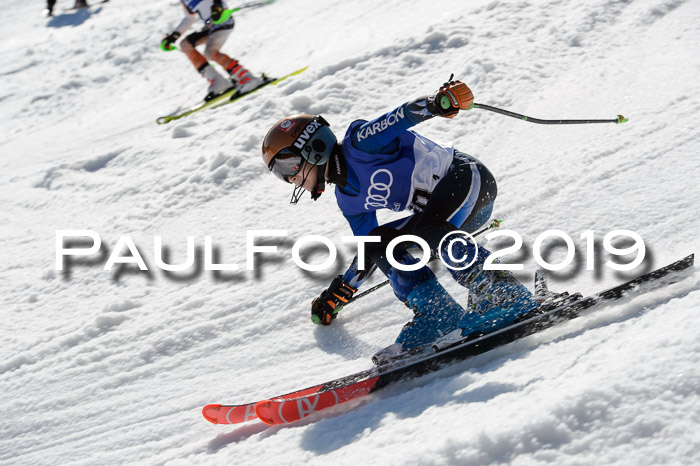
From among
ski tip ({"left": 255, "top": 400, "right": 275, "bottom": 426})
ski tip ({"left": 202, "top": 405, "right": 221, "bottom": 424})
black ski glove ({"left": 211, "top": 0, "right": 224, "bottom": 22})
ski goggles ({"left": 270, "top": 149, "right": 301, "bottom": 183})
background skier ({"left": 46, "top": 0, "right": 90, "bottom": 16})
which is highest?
background skier ({"left": 46, "top": 0, "right": 90, "bottom": 16})

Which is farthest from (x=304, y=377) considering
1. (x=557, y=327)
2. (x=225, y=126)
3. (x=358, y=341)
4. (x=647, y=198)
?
(x=225, y=126)

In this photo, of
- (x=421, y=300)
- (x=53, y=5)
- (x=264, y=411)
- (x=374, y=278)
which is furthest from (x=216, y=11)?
(x=53, y=5)

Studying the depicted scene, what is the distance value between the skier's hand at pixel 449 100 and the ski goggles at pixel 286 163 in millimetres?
823

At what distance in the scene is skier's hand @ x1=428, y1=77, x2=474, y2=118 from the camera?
3.28 m

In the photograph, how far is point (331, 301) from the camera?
438 centimetres

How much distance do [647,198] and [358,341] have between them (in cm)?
219

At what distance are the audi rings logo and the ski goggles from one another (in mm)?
426

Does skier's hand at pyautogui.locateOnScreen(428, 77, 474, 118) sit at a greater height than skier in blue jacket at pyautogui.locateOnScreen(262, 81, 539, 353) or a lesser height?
greater

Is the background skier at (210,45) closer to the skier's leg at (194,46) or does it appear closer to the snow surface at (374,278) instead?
the skier's leg at (194,46)

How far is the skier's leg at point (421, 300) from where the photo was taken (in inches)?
137

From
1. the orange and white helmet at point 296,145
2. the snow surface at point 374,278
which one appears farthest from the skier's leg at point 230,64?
the orange and white helmet at point 296,145

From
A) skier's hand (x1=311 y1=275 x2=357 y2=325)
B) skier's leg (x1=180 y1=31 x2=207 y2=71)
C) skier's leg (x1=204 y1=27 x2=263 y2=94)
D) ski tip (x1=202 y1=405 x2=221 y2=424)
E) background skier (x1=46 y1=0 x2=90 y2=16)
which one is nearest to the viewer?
ski tip (x1=202 y1=405 x2=221 y2=424)

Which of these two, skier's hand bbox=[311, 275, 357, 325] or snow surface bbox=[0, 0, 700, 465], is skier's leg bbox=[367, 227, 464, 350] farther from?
skier's hand bbox=[311, 275, 357, 325]

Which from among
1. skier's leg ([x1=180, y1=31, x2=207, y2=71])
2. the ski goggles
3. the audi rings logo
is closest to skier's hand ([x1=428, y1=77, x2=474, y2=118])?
the audi rings logo
